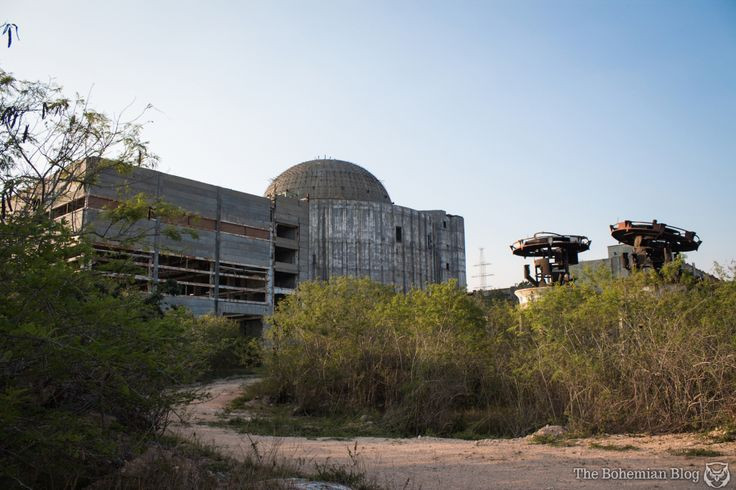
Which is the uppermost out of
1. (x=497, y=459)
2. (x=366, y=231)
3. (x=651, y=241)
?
(x=366, y=231)

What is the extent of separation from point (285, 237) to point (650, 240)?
31.9 metres

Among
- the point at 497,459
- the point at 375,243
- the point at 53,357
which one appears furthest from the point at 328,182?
the point at 53,357

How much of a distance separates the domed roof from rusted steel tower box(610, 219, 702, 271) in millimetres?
33352

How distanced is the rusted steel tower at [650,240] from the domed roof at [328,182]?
3335 cm

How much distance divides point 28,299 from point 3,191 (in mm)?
3732

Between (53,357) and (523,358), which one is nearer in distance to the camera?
(53,357)

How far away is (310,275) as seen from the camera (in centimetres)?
5300

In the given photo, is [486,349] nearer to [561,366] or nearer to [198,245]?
[561,366]

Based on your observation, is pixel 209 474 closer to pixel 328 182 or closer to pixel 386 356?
pixel 386 356

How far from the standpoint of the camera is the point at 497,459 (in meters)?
10.3

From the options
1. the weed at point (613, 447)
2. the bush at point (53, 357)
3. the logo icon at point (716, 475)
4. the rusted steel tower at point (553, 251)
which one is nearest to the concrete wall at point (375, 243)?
the rusted steel tower at point (553, 251)

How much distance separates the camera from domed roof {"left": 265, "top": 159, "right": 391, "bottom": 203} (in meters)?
58.5

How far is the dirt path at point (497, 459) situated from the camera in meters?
8.27

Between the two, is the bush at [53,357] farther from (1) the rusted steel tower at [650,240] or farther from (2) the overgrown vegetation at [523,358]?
(1) the rusted steel tower at [650,240]
